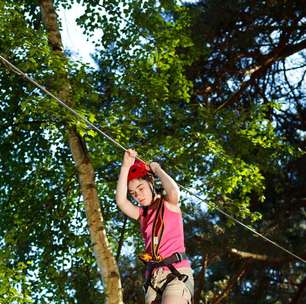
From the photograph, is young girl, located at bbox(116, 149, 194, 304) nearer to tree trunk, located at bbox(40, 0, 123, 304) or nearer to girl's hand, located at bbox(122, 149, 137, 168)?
girl's hand, located at bbox(122, 149, 137, 168)

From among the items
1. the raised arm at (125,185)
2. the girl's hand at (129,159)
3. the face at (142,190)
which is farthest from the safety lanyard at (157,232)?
the girl's hand at (129,159)

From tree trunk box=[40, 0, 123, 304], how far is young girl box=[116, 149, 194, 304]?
175 cm

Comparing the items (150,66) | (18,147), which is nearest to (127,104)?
(150,66)

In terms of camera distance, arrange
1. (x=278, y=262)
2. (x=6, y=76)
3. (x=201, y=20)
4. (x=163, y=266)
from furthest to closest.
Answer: (x=278, y=262), (x=201, y=20), (x=6, y=76), (x=163, y=266)

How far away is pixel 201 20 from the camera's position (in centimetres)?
877

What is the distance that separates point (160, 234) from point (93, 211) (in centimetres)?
211

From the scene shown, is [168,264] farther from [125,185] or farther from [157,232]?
[125,185]

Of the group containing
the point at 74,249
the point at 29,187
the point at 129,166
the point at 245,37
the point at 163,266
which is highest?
the point at 245,37

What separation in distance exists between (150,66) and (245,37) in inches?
97.3

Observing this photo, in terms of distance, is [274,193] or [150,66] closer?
[150,66]

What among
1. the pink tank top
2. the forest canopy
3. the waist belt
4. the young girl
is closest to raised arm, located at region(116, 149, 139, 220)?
the young girl

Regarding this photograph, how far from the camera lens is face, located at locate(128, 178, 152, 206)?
3875mm

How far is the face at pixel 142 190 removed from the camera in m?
3.88

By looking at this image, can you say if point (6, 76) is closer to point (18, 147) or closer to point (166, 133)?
point (18, 147)
